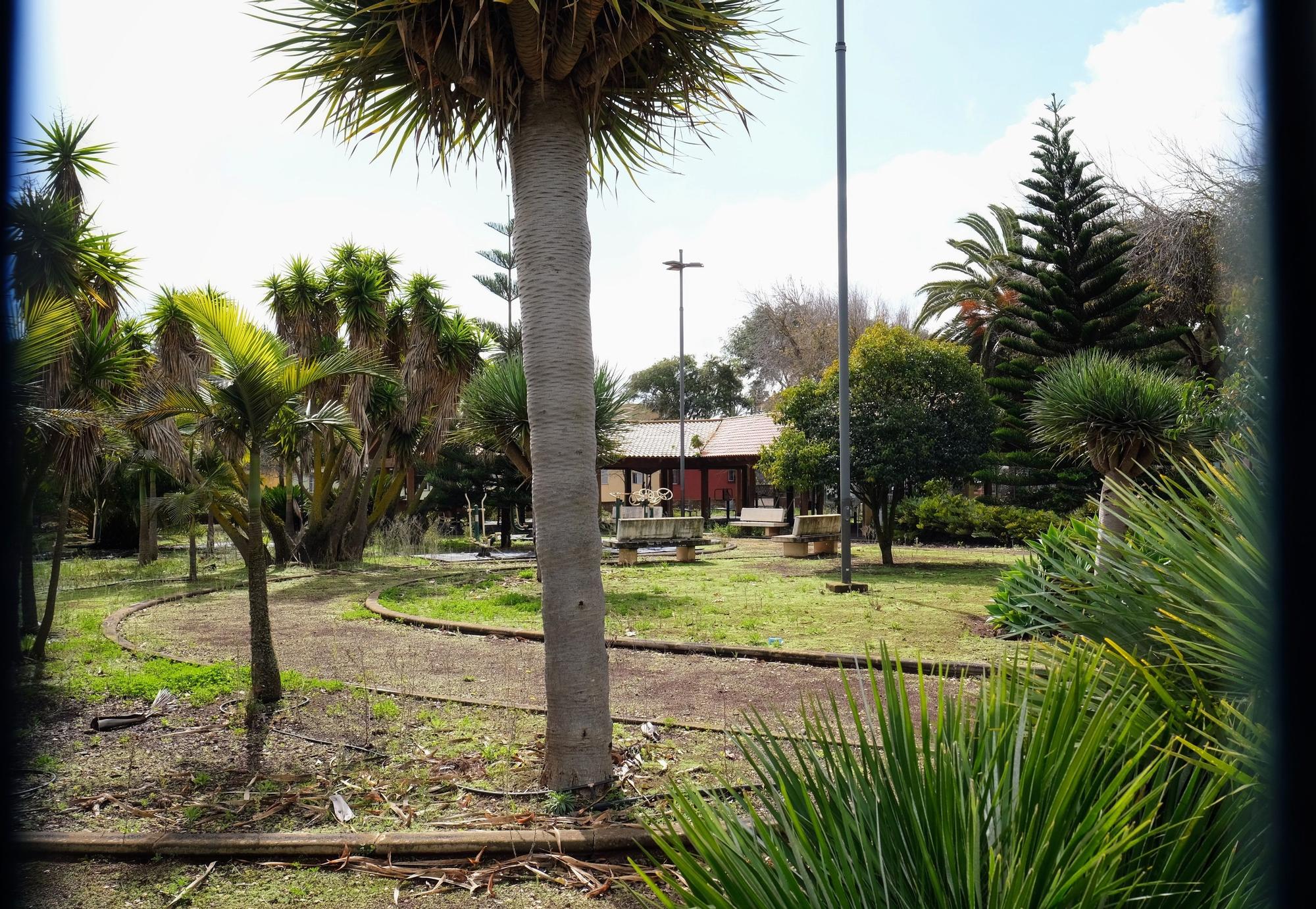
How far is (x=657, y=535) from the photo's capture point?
18172mm

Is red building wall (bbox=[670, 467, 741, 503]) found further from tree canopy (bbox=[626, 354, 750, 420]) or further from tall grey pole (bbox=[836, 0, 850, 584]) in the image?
tall grey pole (bbox=[836, 0, 850, 584])

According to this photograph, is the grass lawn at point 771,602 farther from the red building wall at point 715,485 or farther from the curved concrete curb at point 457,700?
the red building wall at point 715,485

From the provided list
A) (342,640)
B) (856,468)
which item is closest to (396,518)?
(856,468)

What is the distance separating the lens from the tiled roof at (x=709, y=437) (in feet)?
98.1

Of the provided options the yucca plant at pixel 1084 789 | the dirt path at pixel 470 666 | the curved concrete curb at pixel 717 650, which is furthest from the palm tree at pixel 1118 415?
the yucca plant at pixel 1084 789

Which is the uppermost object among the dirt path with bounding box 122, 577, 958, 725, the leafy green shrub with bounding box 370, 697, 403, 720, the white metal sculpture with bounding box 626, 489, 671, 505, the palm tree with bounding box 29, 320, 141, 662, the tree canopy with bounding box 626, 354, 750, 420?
the tree canopy with bounding box 626, 354, 750, 420

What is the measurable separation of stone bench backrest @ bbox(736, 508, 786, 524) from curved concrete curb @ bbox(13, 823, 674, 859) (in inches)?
875

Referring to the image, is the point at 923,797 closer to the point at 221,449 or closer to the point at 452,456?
the point at 221,449

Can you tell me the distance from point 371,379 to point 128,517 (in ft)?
31.3

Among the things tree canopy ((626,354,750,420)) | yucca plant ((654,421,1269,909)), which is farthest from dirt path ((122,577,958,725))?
tree canopy ((626,354,750,420))

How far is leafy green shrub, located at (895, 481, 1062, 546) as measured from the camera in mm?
19000

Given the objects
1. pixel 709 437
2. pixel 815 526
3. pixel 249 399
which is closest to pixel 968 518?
pixel 815 526

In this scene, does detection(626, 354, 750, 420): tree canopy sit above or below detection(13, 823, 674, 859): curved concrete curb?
above

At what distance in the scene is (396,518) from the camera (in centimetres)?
2284
